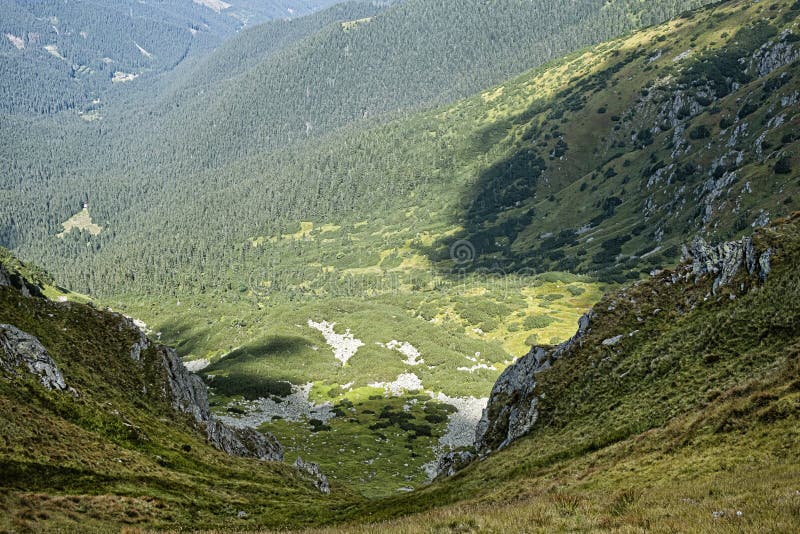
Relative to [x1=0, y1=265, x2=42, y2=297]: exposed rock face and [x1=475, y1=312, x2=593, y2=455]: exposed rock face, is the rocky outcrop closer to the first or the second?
[x1=475, y1=312, x2=593, y2=455]: exposed rock face

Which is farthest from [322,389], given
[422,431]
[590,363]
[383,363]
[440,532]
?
[440,532]

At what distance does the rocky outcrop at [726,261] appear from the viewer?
41.2 m

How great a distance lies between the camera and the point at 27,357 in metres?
42.4

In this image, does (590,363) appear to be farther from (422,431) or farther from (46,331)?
(422,431)

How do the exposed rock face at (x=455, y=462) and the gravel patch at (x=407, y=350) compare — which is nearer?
the exposed rock face at (x=455, y=462)

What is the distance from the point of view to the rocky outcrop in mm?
41219

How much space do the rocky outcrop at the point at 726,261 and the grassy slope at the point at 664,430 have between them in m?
0.90

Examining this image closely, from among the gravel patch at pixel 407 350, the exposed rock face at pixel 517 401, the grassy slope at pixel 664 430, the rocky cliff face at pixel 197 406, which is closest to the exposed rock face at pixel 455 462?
the exposed rock face at pixel 517 401

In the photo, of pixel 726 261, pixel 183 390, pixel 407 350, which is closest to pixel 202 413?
pixel 183 390

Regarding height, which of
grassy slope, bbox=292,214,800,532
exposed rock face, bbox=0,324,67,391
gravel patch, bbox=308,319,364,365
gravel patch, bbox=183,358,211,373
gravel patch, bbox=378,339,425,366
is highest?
gravel patch, bbox=183,358,211,373

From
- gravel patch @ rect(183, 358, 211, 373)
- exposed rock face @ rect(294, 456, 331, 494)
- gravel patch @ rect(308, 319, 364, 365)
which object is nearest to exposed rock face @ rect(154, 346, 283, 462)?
exposed rock face @ rect(294, 456, 331, 494)

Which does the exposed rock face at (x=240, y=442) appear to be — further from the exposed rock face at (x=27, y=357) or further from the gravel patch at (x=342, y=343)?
the gravel patch at (x=342, y=343)

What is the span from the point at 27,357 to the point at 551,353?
44.9 metres

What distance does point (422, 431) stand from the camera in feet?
405
